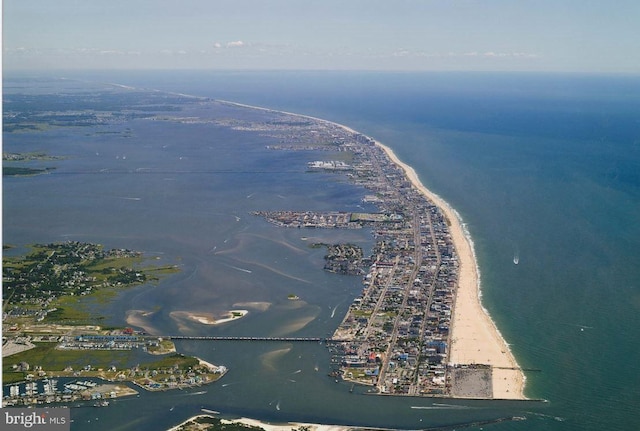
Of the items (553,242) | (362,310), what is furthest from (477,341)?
(553,242)

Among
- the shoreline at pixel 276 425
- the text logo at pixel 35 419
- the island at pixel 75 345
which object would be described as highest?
the text logo at pixel 35 419

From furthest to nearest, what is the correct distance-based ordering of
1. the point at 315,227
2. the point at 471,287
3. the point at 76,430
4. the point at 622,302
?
the point at 315,227
the point at 471,287
the point at 622,302
the point at 76,430

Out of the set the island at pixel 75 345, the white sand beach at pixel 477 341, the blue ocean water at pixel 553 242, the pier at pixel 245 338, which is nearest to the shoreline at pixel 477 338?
the white sand beach at pixel 477 341

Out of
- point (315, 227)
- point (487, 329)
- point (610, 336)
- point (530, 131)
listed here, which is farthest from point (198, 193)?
point (530, 131)

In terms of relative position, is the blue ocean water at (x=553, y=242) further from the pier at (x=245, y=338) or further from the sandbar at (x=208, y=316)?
the sandbar at (x=208, y=316)

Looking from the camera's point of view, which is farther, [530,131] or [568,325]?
[530,131]

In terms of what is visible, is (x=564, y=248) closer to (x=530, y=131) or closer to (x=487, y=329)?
(x=487, y=329)

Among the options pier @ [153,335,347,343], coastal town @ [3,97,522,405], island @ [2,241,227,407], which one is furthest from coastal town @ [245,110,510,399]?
island @ [2,241,227,407]

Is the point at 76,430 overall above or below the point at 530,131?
below

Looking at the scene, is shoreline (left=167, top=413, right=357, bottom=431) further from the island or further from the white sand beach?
the white sand beach
